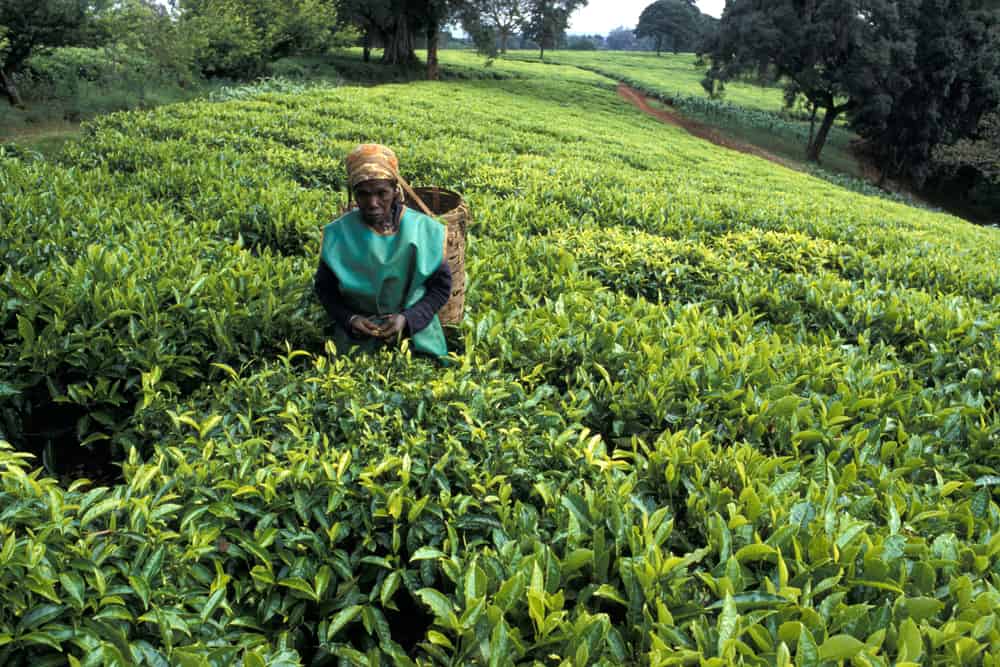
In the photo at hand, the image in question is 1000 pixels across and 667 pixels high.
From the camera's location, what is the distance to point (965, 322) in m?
4.32

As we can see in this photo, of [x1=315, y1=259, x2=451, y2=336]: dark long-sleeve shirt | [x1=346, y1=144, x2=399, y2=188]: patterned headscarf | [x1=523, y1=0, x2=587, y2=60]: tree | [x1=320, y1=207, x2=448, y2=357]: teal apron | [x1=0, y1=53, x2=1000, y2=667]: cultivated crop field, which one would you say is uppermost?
[x1=523, y1=0, x2=587, y2=60]: tree

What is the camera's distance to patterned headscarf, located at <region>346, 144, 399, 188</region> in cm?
291

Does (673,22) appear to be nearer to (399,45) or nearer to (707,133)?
(707,133)

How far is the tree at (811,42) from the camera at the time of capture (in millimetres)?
24750

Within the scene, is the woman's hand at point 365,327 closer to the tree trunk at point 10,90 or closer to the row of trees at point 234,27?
the row of trees at point 234,27

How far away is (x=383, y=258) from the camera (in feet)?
10.2

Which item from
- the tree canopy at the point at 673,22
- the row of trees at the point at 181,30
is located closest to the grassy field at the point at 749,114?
the row of trees at the point at 181,30

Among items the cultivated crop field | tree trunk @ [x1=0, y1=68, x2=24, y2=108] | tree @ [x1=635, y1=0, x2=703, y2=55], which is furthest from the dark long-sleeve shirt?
tree @ [x1=635, y1=0, x2=703, y2=55]

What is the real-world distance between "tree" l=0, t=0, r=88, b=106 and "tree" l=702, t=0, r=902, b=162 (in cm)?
2553

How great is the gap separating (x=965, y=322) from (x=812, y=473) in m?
2.73

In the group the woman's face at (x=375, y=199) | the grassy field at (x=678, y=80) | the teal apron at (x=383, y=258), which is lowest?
the teal apron at (x=383, y=258)

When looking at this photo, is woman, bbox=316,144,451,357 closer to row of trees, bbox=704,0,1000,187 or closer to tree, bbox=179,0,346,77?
tree, bbox=179,0,346,77

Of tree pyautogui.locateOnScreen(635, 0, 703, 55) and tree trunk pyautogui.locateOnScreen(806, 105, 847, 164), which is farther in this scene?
tree pyautogui.locateOnScreen(635, 0, 703, 55)

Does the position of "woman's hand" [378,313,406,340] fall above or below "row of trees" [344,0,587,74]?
below
